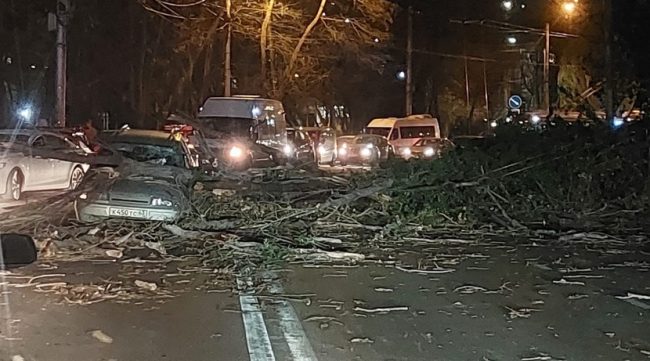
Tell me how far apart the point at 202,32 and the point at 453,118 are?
2936cm

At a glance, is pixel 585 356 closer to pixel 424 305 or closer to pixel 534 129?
pixel 424 305

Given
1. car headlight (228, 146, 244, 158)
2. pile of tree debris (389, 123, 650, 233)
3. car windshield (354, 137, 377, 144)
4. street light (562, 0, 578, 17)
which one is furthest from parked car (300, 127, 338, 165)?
pile of tree debris (389, 123, 650, 233)

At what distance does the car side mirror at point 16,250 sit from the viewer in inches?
188

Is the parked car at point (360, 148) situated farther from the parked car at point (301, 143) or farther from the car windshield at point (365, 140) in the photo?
the parked car at point (301, 143)

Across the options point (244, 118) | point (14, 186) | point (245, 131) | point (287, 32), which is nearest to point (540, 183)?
point (14, 186)

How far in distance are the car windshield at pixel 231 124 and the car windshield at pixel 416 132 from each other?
16.6 meters

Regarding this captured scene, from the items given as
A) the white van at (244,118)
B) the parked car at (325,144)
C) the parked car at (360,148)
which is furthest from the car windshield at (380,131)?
the white van at (244,118)

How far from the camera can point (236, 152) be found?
84.9 feet

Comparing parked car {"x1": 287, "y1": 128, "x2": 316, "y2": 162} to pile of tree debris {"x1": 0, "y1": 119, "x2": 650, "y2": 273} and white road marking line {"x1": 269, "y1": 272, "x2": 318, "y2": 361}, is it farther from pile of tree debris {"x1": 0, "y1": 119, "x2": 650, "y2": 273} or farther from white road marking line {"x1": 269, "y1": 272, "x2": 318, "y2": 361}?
white road marking line {"x1": 269, "y1": 272, "x2": 318, "y2": 361}

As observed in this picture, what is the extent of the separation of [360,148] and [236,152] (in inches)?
584

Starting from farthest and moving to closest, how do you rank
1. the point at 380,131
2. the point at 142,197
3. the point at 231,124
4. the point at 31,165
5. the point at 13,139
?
the point at 380,131 < the point at 231,124 < the point at 13,139 < the point at 31,165 < the point at 142,197

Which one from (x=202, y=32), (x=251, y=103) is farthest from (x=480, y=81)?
(x=251, y=103)

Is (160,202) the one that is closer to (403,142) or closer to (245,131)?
(245,131)

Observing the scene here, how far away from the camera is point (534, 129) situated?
2222cm
